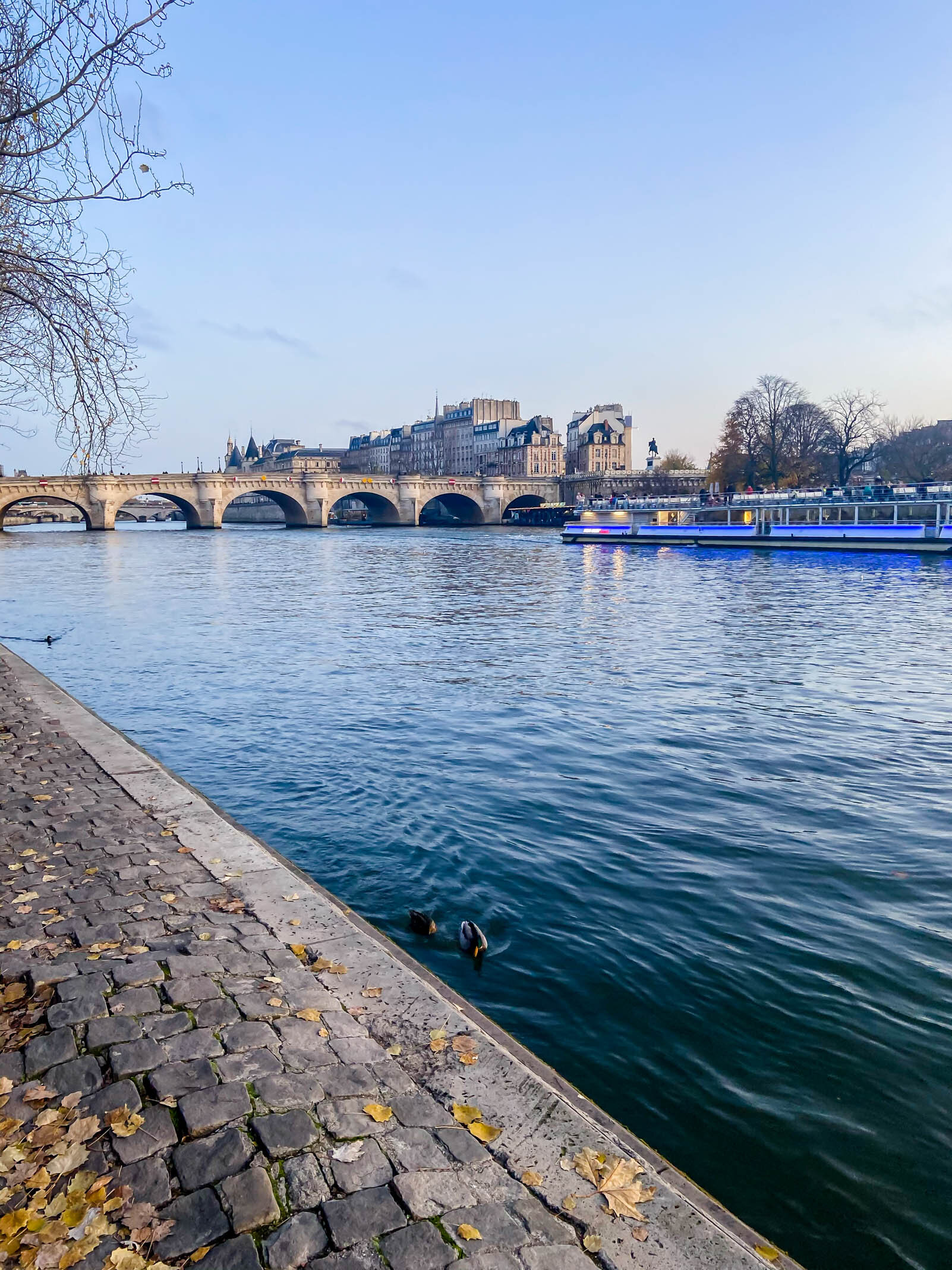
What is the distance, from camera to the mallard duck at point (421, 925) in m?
6.24

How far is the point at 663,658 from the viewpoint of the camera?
17391mm

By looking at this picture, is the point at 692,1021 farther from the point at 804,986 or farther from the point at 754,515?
the point at 754,515

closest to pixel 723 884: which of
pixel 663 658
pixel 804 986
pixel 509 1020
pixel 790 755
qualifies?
pixel 804 986

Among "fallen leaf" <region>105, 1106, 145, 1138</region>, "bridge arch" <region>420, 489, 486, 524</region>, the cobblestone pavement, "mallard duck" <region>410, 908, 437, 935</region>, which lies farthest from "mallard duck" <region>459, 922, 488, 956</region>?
"bridge arch" <region>420, 489, 486, 524</region>

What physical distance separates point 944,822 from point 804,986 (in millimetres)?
3489

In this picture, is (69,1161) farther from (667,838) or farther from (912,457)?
(912,457)

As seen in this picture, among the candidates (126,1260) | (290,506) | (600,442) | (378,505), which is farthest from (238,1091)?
(600,442)

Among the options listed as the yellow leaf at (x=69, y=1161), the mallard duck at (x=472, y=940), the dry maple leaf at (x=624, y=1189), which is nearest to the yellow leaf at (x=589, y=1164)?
the dry maple leaf at (x=624, y=1189)

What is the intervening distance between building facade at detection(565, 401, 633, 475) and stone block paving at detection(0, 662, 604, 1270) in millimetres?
128851

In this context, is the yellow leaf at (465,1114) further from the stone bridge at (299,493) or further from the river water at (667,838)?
the stone bridge at (299,493)

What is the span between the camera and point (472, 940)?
5.96m

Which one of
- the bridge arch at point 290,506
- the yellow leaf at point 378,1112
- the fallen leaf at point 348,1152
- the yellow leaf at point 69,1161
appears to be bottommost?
the yellow leaf at point 378,1112

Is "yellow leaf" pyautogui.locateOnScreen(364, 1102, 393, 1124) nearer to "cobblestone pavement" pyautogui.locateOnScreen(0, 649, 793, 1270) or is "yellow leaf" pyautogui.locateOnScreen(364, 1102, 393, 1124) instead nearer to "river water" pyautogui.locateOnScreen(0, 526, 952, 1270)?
"cobblestone pavement" pyautogui.locateOnScreen(0, 649, 793, 1270)

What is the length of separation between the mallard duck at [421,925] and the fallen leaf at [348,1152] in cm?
302
